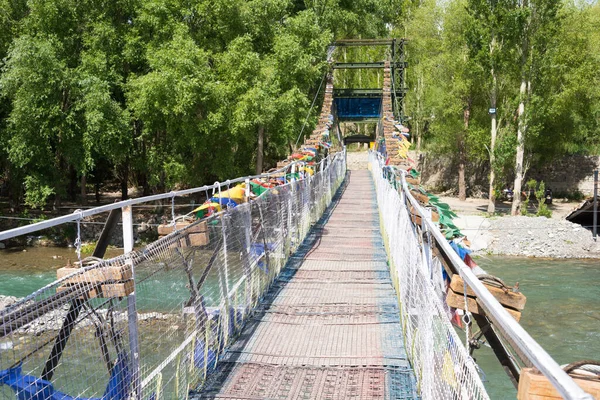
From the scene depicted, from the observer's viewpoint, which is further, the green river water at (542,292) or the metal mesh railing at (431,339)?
the green river water at (542,292)

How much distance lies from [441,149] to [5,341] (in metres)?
35.5

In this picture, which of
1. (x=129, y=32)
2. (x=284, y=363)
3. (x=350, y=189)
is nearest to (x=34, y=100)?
(x=129, y=32)

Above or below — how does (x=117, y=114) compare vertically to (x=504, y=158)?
above

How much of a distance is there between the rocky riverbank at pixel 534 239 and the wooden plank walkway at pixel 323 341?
17.4 meters

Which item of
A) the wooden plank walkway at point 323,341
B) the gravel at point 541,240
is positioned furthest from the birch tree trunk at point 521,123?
the wooden plank walkway at point 323,341

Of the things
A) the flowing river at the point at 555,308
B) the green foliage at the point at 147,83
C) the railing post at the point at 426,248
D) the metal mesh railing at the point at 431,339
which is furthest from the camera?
the green foliage at the point at 147,83

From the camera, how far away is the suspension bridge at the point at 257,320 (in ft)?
8.98

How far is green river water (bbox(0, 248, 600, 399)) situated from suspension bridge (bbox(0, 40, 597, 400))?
5512mm

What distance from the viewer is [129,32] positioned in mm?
26797

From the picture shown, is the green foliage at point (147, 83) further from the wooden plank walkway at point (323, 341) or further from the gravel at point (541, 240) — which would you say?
the wooden plank walkway at point (323, 341)

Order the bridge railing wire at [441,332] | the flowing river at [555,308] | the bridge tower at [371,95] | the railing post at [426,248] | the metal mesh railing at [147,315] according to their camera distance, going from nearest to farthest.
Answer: the bridge railing wire at [441,332], the metal mesh railing at [147,315], the railing post at [426,248], the flowing river at [555,308], the bridge tower at [371,95]

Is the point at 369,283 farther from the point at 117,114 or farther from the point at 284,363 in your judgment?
the point at 117,114

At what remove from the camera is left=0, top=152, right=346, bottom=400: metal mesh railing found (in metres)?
2.84

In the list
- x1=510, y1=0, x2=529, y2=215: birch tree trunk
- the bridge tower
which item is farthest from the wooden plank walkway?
the bridge tower
